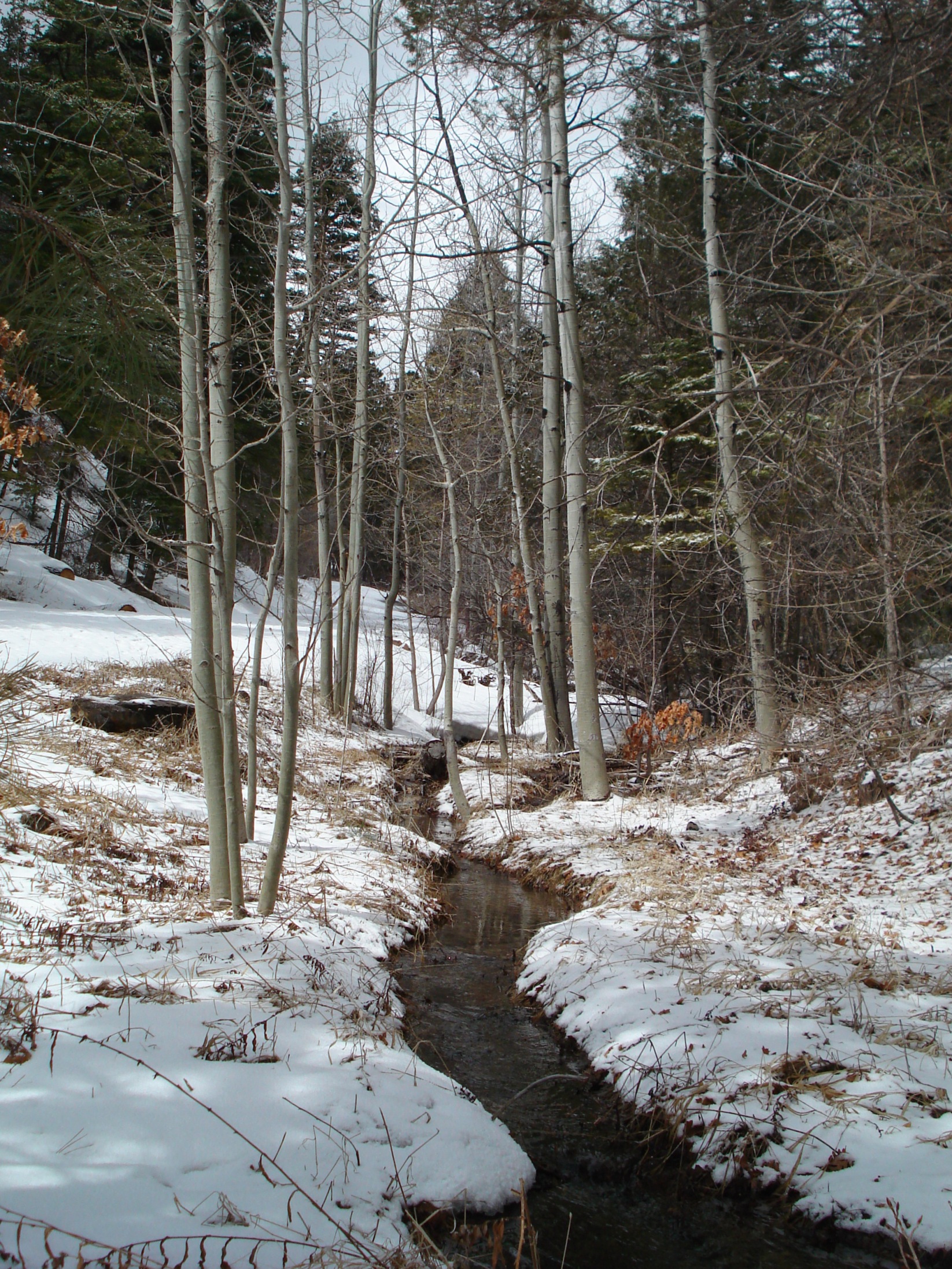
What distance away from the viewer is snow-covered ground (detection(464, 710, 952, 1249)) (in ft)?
9.11

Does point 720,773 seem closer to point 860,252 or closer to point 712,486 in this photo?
point 712,486

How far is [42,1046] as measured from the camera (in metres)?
2.61

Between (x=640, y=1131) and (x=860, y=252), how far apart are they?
3.84 metres

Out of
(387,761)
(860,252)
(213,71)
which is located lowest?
(387,761)

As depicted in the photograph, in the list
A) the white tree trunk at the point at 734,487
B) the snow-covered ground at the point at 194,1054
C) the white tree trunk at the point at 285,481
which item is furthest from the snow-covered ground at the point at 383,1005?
the white tree trunk at the point at 734,487

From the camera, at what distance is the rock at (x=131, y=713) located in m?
8.12

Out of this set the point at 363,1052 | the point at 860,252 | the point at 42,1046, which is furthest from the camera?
the point at 860,252

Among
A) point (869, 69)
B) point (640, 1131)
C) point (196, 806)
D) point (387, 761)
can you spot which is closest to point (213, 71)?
point (869, 69)

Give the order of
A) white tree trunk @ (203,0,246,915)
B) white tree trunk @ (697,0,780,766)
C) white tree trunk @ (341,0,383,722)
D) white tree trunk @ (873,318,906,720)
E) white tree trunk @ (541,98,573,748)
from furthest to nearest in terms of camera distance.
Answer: white tree trunk @ (541,98,573,748)
white tree trunk @ (697,0,780,766)
white tree trunk @ (341,0,383,722)
white tree trunk @ (203,0,246,915)
white tree trunk @ (873,318,906,720)

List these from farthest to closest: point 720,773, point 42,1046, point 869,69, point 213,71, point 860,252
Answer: point 720,773
point 213,71
point 869,69
point 860,252
point 42,1046

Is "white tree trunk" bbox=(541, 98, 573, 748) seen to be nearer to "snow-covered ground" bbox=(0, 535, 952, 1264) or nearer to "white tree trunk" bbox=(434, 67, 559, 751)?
"white tree trunk" bbox=(434, 67, 559, 751)

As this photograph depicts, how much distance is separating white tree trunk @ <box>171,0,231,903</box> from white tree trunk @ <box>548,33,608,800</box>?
5.13m

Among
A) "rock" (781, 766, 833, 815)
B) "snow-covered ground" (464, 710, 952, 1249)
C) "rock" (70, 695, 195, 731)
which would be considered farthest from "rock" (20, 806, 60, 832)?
"rock" (781, 766, 833, 815)

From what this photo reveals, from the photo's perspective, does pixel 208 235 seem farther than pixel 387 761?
No
